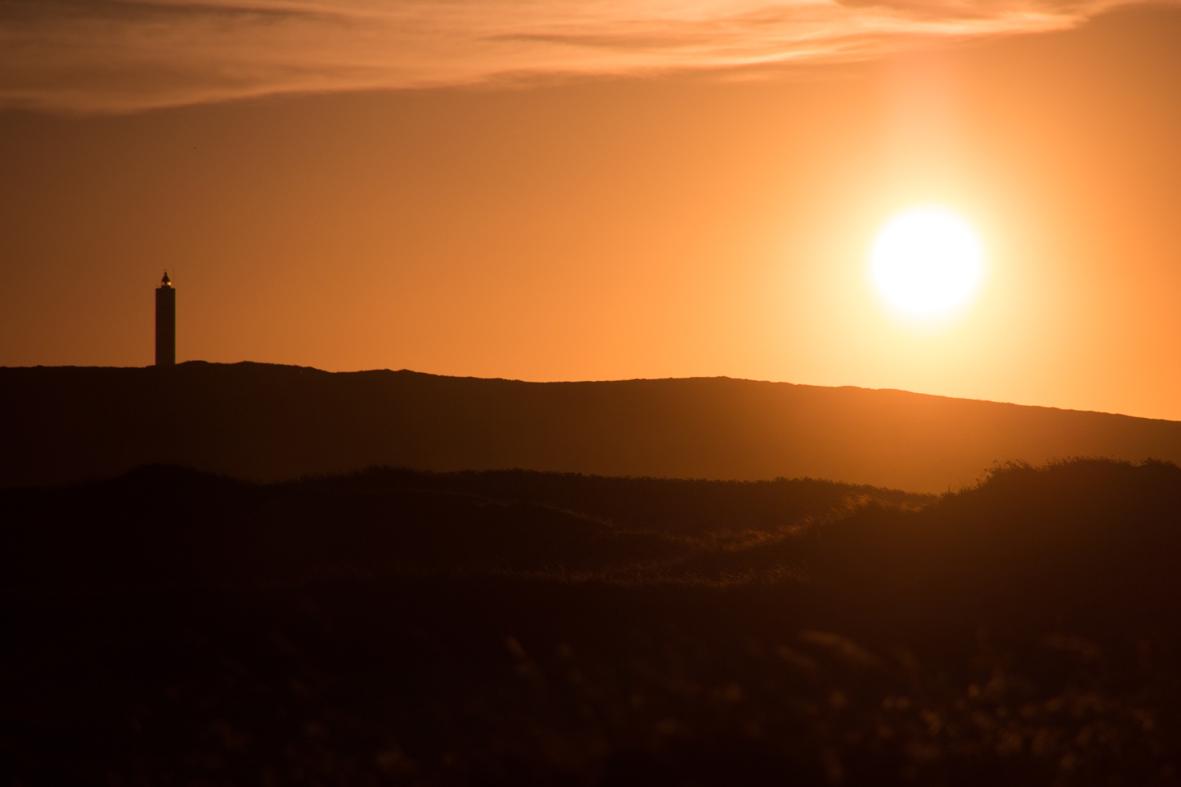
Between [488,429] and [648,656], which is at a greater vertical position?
[648,656]

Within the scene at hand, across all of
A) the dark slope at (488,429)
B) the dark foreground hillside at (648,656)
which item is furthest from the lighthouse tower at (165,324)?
the dark foreground hillside at (648,656)

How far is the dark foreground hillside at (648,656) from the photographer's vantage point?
1028 centimetres

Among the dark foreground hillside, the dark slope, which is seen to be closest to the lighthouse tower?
the dark slope

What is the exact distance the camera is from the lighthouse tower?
59875 mm

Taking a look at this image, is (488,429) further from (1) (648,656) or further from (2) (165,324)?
(1) (648,656)

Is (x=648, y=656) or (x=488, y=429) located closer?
(x=648, y=656)

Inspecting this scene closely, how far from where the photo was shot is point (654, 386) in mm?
66438

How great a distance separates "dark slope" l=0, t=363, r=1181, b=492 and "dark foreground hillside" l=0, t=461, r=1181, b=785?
87.1 feet

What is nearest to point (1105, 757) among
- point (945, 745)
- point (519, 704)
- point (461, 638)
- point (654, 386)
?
point (945, 745)

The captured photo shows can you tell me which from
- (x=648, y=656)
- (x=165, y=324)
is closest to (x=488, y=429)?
(x=165, y=324)

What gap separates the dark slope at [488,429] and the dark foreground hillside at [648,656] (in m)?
26.6

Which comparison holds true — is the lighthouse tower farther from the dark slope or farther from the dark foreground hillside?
the dark foreground hillside

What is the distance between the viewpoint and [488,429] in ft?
201

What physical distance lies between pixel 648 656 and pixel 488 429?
159ft
